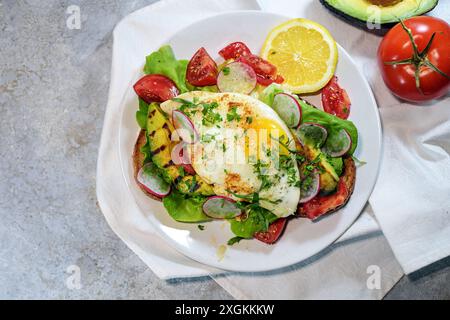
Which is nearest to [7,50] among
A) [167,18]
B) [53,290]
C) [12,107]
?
[12,107]

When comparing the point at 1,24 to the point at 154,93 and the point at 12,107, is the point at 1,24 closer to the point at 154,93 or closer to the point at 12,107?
the point at 12,107

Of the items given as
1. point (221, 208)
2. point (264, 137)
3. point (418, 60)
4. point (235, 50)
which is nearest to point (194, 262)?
point (221, 208)

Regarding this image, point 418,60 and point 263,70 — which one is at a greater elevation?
point 418,60

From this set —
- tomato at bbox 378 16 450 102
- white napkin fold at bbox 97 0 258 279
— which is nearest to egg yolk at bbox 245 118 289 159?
tomato at bbox 378 16 450 102

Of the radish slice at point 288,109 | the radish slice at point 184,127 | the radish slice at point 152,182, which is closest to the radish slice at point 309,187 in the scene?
the radish slice at point 288,109

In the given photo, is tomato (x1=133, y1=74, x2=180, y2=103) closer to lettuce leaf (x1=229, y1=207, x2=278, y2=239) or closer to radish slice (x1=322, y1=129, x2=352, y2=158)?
lettuce leaf (x1=229, y1=207, x2=278, y2=239)

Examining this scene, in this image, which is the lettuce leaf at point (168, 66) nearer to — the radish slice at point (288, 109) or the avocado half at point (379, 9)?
the radish slice at point (288, 109)

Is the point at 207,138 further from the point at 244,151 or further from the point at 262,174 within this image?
the point at 262,174
